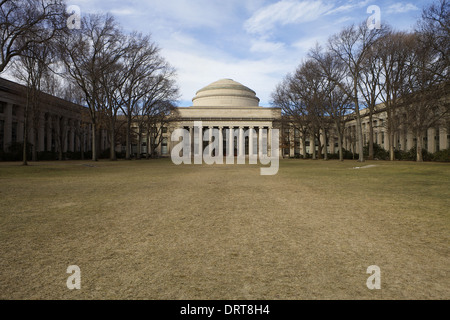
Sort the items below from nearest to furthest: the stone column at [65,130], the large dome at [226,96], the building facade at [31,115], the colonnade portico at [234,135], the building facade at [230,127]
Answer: the building facade at [31,115] < the stone column at [65,130] < the building facade at [230,127] < the colonnade portico at [234,135] < the large dome at [226,96]

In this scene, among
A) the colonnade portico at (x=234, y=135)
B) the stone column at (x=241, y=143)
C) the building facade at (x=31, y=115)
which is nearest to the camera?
the building facade at (x=31, y=115)

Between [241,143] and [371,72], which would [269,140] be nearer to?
[241,143]

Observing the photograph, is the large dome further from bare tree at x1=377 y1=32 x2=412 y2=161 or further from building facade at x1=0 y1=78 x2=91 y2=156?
bare tree at x1=377 y1=32 x2=412 y2=161

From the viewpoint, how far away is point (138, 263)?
12.1 feet

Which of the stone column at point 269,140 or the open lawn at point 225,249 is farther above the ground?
the stone column at point 269,140

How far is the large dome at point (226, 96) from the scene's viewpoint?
81.5m

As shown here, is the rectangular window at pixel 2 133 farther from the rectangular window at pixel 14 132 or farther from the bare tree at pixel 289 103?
the bare tree at pixel 289 103

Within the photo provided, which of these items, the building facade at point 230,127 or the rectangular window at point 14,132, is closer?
the rectangular window at point 14,132

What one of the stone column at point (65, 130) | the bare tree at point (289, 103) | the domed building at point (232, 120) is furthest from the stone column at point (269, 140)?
the stone column at point (65, 130)

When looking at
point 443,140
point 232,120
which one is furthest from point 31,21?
point 232,120

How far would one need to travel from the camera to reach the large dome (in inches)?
3209

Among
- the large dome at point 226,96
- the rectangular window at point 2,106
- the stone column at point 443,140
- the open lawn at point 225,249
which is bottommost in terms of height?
the open lawn at point 225,249

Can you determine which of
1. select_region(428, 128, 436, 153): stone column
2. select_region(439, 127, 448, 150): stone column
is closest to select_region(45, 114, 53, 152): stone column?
select_region(439, 127, 448, 150): stone column

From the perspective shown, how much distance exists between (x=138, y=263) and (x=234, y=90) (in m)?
81.3
